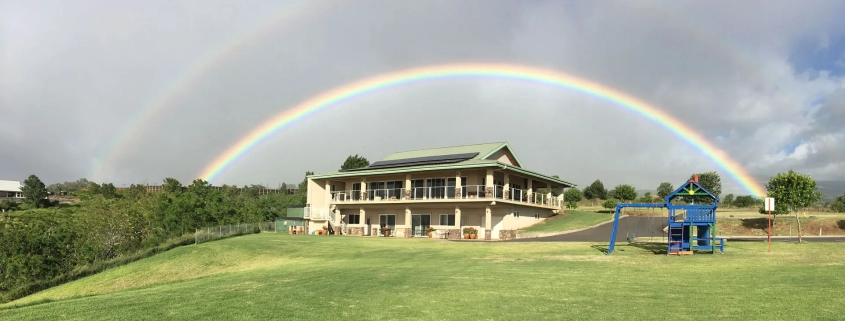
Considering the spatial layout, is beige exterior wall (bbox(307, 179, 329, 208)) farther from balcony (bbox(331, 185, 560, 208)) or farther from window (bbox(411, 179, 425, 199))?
window (bbox(411, 179, 425, 199))

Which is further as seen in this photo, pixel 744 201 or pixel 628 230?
pixel 744 201

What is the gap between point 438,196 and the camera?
41969 mm

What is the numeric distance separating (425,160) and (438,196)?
567 cm

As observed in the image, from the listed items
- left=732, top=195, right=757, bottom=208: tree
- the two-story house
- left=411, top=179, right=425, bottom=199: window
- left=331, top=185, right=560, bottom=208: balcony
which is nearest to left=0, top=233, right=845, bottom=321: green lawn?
left=331, top=185, right=560, bottom=208: balcony

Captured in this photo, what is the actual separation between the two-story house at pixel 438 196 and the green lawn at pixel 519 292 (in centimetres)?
1984

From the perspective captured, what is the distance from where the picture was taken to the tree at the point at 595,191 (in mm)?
99412

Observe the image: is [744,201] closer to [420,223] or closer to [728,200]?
[728,200]

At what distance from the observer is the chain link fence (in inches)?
1452

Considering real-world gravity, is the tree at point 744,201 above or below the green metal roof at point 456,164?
below

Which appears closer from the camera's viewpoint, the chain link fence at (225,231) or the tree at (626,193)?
the chain link fence at (225,231)

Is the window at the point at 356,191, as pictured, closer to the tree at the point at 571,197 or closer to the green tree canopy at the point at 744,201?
the tree at the point at 571,197

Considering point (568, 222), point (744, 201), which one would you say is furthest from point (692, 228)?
point (744, 201)

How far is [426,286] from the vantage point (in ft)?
40.8

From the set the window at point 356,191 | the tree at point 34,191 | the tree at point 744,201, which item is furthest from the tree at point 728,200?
the tree at point 34,191
